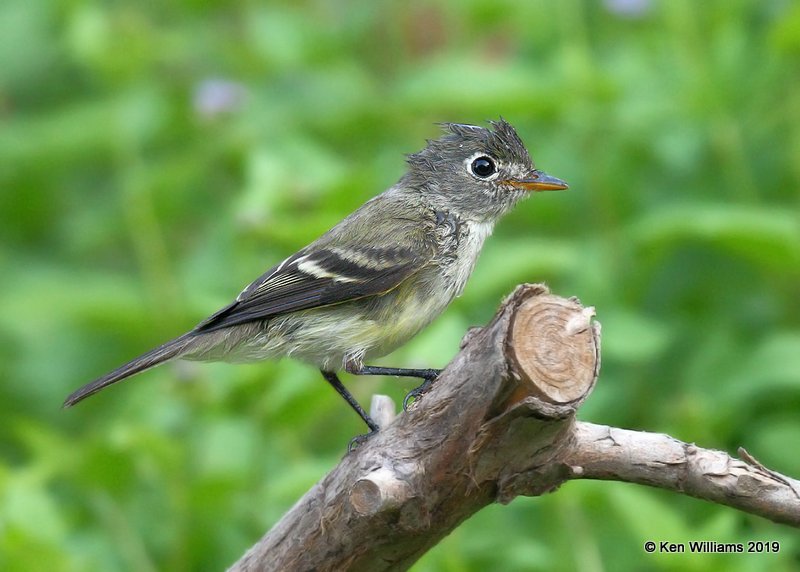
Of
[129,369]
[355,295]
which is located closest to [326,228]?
[355,295]

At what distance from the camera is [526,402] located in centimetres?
340

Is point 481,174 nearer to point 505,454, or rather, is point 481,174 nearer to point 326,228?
point 326,228

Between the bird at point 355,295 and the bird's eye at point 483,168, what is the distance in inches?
4.7

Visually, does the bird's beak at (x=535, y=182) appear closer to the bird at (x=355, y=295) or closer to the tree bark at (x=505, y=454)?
the bird at (x=355, y=295)

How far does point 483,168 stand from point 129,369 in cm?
170

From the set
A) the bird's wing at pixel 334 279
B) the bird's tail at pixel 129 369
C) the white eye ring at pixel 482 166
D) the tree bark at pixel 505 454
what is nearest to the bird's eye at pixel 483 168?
the white eye ring at pixel 482 166

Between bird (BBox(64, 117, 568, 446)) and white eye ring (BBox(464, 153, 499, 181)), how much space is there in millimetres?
112

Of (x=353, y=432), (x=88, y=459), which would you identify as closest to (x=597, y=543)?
(x=353, y=432)

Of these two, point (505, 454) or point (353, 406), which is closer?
point (505, 454)

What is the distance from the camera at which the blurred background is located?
17.5 feet

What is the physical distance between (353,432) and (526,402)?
300 cm

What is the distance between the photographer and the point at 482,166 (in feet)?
17.2

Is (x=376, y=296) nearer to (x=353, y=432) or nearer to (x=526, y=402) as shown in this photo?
(x=526, y=402)

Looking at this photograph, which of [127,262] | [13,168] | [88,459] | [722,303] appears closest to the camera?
[88,459]
